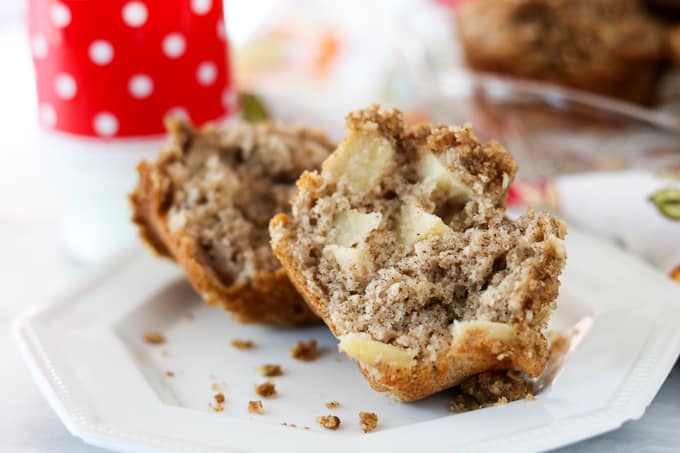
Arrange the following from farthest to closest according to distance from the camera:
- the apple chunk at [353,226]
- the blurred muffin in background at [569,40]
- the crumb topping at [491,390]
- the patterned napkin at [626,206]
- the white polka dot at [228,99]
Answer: the blurred muffin in background at [569,40] → the white polka dot at [228,99] → the patterned napkin at [626,206] → the apple chunk at [353,226] → the crumb topping at [491,390]

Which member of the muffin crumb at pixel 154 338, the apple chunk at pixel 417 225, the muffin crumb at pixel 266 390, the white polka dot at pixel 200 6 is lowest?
the muffin crumb at pixel 154 338

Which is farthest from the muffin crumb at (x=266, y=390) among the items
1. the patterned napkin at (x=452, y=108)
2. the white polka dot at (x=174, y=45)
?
the white polka dot at (x=174, y=45)

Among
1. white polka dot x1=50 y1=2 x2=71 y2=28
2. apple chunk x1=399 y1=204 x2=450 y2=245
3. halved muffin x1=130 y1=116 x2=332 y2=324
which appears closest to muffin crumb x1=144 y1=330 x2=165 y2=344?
halved muffin x1=130 y1=116 x2=332 y2=324

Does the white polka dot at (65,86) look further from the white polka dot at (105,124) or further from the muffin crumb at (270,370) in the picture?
the muffin crumb at (270,370)

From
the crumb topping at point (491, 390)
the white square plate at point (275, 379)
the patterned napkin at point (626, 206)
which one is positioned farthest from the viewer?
the patterned napkin at point (626, 206)

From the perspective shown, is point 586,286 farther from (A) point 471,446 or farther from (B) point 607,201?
(A) point 471,446

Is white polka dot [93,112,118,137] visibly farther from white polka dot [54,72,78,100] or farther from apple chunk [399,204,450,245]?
apple chunk [399,204,450,245]

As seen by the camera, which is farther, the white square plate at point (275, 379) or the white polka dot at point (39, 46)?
the white polka dot at point (39, 46)
